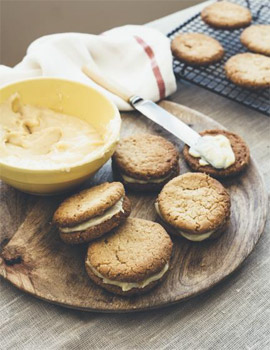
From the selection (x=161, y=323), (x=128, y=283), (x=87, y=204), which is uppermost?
(x=87, y=204)

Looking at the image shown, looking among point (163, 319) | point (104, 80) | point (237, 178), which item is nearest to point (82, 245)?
point (163, 319)

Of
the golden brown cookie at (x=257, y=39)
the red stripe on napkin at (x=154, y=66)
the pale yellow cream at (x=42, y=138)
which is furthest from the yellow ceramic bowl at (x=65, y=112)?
the golden brown cookie at (x=257, y=39)

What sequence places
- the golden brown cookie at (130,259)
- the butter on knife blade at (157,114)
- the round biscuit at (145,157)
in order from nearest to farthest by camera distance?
the golden brown cookie at (130,259)
the round biscuit at (145,157)
the butter on knife blade at (157,114)

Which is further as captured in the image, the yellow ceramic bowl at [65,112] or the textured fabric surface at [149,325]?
the yellow ceramic bowl at [65,112]

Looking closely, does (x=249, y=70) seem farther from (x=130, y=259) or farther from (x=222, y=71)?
(x=130, y=259)

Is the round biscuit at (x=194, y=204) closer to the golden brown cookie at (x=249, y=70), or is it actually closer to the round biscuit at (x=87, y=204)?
the round biscuit at (x=87, y=204)

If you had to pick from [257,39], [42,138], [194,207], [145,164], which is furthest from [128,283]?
[257,39]

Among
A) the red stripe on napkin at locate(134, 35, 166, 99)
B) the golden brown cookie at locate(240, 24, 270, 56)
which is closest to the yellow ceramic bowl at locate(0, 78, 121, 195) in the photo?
the red stripe on napkin at locate(134, 35, 166, 99)
